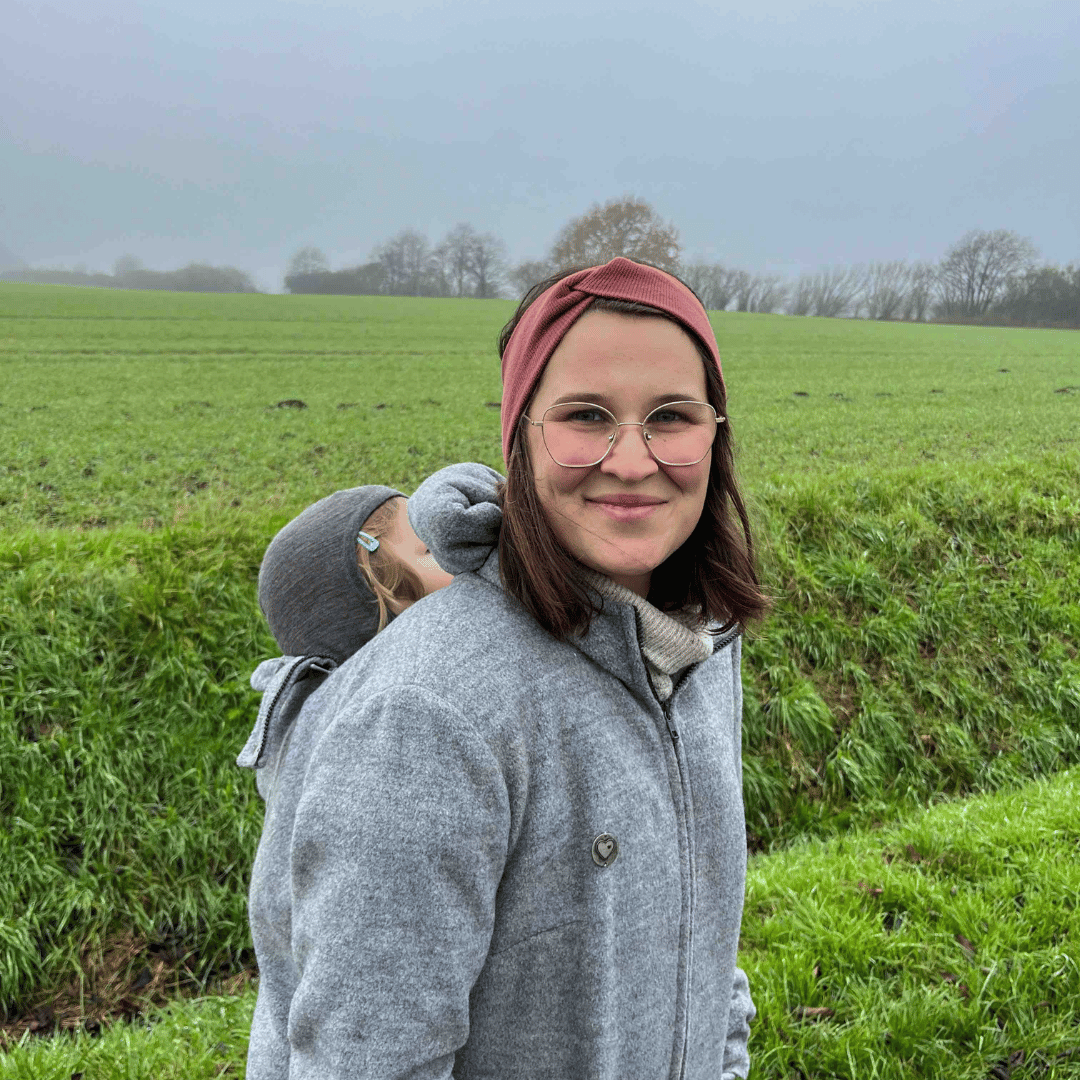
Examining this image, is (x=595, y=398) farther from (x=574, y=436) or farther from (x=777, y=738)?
(x=777, y=738)

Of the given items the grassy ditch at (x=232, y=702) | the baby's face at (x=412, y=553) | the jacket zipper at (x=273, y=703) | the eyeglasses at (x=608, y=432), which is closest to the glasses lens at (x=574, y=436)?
the eyeglasses at (x=608, y=432)

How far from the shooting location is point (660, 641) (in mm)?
1204

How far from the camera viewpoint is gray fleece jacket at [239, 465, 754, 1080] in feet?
2.99

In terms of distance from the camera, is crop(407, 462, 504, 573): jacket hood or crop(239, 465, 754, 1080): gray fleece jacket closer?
crop(239, 465, 754, 1080): gray fleece jacket

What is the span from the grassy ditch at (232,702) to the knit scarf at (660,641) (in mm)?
1817

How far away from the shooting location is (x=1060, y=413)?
38.8 ft

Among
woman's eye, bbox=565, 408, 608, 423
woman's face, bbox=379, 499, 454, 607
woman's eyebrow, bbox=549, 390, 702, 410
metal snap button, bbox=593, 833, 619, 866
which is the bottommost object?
metal snap button, bbox=593, 833, 619, 866

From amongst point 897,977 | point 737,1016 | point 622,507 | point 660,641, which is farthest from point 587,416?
point 897,977

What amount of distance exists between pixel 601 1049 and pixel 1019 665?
5819mm

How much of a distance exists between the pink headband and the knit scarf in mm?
265

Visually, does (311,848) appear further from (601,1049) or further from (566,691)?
(601,1049)

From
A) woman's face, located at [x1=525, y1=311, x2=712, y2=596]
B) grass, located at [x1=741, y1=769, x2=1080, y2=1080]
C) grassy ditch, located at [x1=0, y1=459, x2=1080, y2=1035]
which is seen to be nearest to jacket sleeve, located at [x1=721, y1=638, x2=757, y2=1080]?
woman's face, located at [x1=525, y1=311, x2=712, y2=596]

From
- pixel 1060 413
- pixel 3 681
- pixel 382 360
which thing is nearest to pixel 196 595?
pixel 3 681

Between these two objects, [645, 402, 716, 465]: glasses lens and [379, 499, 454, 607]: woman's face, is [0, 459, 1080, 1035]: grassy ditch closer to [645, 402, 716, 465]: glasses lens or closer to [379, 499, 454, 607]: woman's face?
[379, 499, 454, 607]: woman's face
